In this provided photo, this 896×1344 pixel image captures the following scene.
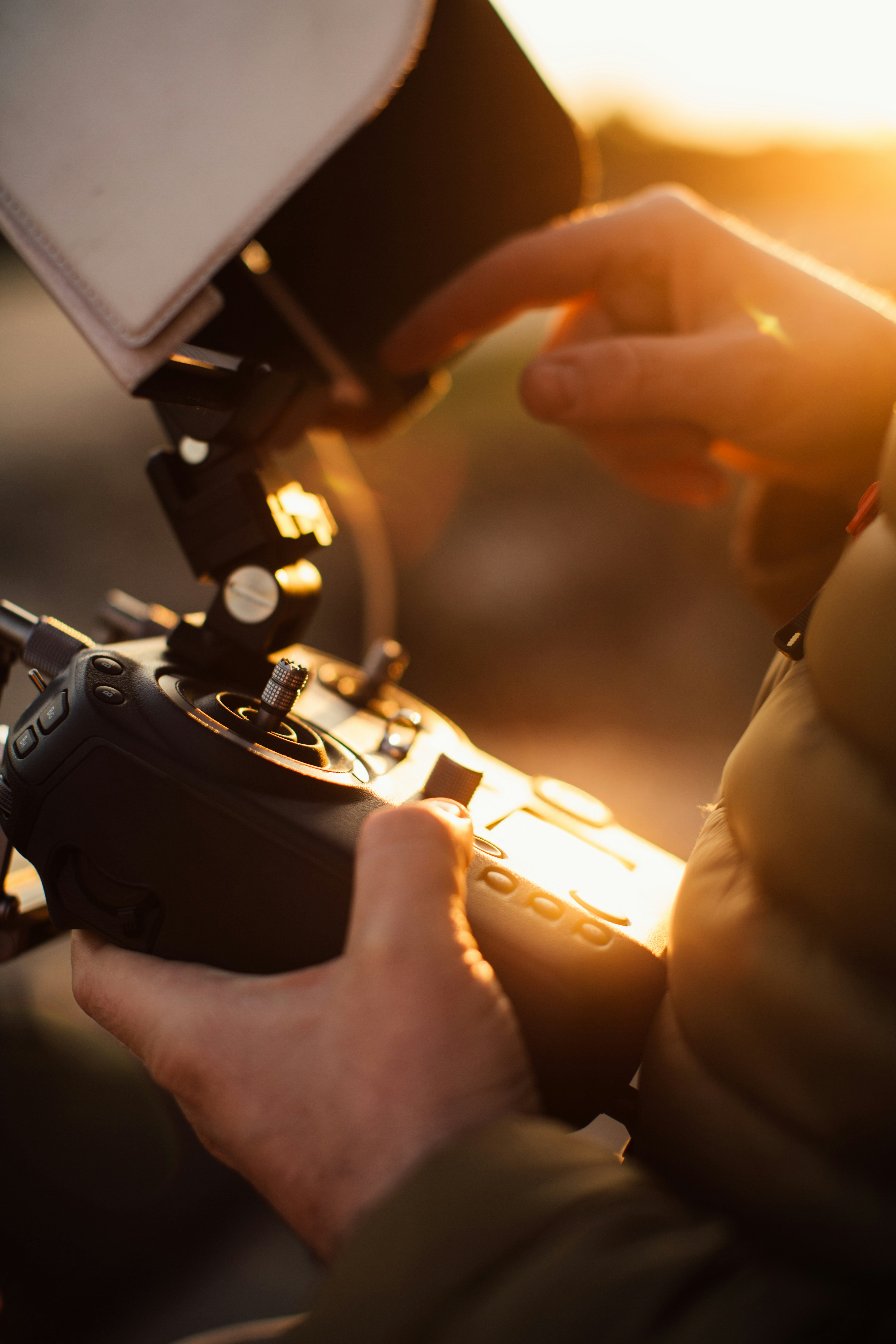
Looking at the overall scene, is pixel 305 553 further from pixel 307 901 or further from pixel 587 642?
pixel 587 642

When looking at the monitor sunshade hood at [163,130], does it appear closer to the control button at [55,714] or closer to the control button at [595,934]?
the control button at [55,714]

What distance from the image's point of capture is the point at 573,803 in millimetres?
794

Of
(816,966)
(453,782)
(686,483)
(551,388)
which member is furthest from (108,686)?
(686,483)

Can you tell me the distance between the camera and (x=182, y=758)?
1.75ft

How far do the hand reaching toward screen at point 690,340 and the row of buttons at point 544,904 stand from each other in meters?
0.63

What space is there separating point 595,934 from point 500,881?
2.8 inches

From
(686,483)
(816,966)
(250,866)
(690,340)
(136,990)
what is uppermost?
(690,340)

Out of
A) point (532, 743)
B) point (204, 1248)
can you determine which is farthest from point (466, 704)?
point (204, 1248)

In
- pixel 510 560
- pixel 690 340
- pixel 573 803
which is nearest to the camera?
pixel 573 803

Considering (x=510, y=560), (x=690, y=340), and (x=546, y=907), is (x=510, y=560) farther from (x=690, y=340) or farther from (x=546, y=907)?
(x=546, y=907)

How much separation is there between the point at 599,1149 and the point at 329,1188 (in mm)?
149

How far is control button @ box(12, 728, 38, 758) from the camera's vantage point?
543 millimetres

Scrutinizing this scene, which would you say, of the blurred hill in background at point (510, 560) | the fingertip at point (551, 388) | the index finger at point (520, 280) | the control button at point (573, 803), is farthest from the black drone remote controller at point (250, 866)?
the blurred hill in background at point (510, 560)

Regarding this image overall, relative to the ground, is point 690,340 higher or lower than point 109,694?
higher
